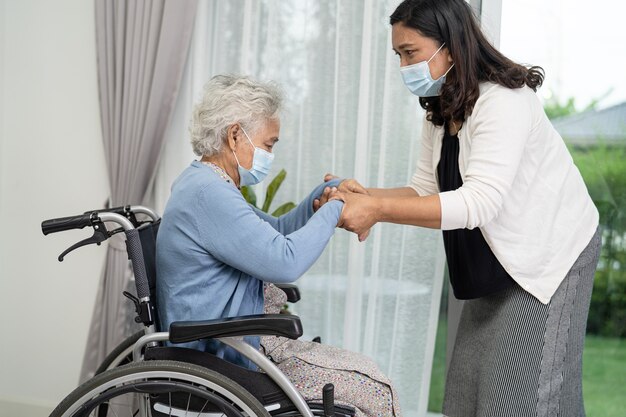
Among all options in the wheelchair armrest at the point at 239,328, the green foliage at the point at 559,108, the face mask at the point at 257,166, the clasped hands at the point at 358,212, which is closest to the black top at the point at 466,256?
the clasped hands at the point at 358,212

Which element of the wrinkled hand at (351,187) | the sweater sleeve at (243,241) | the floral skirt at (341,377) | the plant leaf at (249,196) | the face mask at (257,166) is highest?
the face mask at (257,166)

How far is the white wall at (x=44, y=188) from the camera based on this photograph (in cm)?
298

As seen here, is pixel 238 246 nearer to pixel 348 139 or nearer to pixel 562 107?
pixel 348 139

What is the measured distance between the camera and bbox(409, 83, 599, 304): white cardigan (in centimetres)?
172

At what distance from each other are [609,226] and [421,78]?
46.2 inches

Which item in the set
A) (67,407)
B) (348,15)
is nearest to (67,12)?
(348,15)

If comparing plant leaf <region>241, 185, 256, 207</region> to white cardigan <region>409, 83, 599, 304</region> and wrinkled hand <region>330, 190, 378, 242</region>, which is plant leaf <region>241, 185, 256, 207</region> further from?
white cardigan <region>409, 83, 599, 304</region>

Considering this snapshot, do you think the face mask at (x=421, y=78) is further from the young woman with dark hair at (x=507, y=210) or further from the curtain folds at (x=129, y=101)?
the curtain folds at (x=129, y=101)

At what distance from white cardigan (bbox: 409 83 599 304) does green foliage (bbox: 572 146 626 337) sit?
79 centimetres

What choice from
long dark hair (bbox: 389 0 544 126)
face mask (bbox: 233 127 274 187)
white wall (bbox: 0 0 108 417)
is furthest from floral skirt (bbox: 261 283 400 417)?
white wall (bbox: 0 0 108 417)

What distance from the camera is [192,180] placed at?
167 cm

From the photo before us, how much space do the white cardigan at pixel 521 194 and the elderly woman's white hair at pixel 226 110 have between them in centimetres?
50

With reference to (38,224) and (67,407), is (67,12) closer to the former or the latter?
(38,224)

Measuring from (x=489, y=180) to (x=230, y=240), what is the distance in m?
0.63
